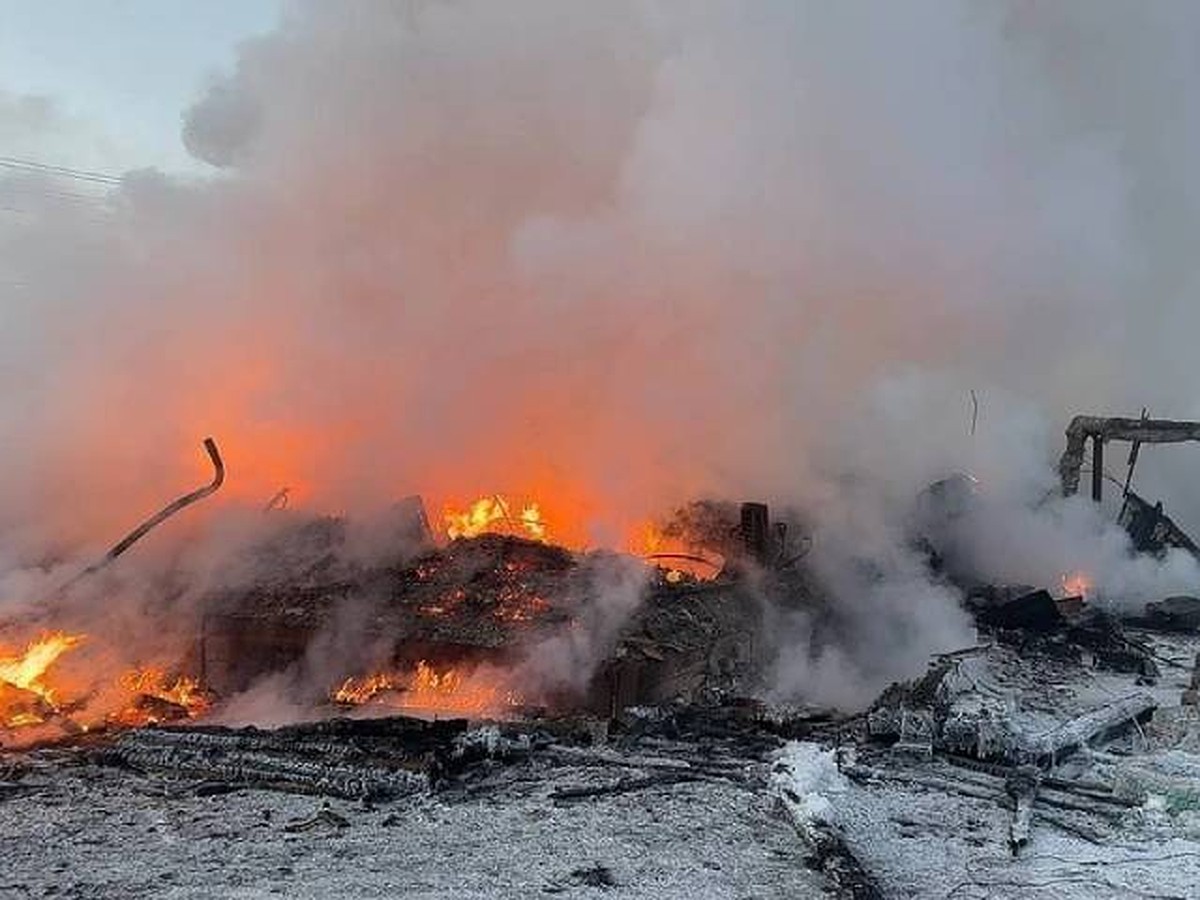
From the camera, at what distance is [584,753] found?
9.09 m

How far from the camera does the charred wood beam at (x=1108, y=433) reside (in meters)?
21.6

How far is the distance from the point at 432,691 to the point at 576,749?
2612 mm

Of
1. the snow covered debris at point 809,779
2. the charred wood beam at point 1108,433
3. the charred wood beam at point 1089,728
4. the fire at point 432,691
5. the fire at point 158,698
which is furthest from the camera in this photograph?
the charred wood beam at point 1108,433

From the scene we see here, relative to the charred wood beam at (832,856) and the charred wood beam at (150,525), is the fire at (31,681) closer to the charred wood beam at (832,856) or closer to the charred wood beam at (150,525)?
the charred wood beam at (150,525)

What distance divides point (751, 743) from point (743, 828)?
1960 mm

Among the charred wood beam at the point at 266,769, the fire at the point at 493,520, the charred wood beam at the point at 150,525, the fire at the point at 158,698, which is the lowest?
the charred wood beam at the point at 266,769

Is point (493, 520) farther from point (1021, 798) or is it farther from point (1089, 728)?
point (1021, 798)

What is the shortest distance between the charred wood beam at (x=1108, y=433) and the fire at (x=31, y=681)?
57.6 feet

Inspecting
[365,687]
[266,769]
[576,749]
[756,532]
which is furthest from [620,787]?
[756,532]

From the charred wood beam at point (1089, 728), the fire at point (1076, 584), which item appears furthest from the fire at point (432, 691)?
the fire at point (1076, 584)

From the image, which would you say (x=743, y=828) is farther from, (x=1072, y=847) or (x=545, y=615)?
(x=545, y=615)

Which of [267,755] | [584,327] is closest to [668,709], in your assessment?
A: [267,755]

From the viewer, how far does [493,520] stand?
15.0m

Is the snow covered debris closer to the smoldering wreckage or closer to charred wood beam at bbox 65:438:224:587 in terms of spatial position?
the smoldering wreckage
